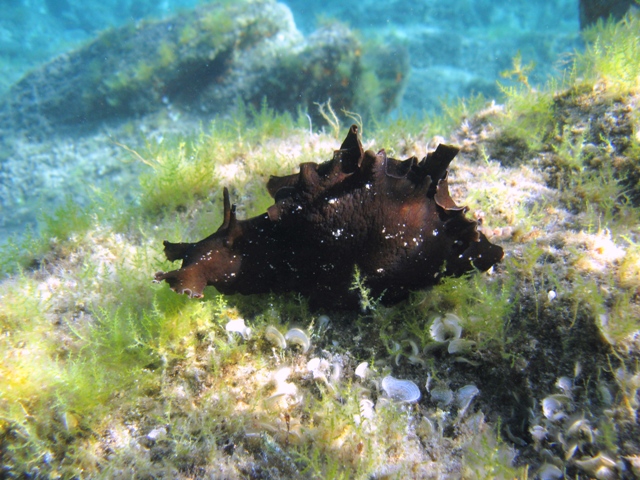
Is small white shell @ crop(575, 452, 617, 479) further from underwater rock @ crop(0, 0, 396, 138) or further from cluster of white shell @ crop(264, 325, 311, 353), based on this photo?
underwater rock @ crop(0, 0, 396, 138)

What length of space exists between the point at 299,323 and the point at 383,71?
15570 millimetres

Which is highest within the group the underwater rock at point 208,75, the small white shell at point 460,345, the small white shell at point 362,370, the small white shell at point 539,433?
the underwater rock at point 208,75

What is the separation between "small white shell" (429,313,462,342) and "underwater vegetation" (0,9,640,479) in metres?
0.01

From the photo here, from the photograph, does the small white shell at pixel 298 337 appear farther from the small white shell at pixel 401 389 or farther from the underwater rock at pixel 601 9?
the underwater rock at pixel 601 9

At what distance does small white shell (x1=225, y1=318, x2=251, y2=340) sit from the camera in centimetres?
263

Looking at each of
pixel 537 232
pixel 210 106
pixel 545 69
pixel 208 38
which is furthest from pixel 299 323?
pixel 545 69

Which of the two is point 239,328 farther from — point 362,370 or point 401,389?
point 401,389

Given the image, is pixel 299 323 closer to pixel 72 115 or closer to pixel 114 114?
pixel 114 114

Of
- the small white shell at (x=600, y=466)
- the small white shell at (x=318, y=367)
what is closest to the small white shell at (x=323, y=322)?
the small white shell at (x=318, y=367)

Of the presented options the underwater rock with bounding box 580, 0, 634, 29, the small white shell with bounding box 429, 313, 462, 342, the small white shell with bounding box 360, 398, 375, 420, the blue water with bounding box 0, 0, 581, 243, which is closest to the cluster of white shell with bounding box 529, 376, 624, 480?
the small white shell with bounding box 429, 313, 462, 342

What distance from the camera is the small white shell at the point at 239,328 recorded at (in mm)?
2631

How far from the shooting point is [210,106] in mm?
14039

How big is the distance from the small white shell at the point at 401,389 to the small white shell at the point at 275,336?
0.80 meters

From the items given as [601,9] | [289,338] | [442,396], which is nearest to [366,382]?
[442,396]
